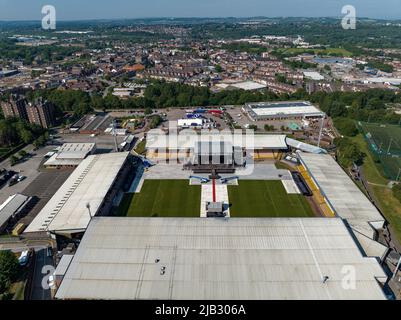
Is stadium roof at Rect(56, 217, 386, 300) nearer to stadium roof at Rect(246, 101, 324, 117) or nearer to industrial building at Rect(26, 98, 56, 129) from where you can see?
stadium roof at Rect(246, 101, 324, 117)

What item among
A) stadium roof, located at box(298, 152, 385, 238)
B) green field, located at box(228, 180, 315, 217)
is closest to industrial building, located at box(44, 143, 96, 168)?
green field, located at box(228, 180, 315, 217)

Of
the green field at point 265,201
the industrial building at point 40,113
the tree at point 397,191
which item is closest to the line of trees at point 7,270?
the green field at point 265,201

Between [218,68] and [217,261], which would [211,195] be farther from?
[218,68]

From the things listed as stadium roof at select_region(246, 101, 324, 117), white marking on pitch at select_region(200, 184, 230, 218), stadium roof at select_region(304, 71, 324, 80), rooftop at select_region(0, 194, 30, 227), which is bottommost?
white marking on pitch at select_region(200, 184, 230, 218)

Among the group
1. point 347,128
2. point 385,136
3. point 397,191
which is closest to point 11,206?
point 397,191

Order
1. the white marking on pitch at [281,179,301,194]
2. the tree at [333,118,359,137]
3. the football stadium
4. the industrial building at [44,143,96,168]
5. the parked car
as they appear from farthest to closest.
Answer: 1. the tree at [333,118,359,137]
2. the industrial building at [44,143,96,168]
3. the white marking on pitch at [281,179,301,194]
4. the parked car
5. the football stadium
